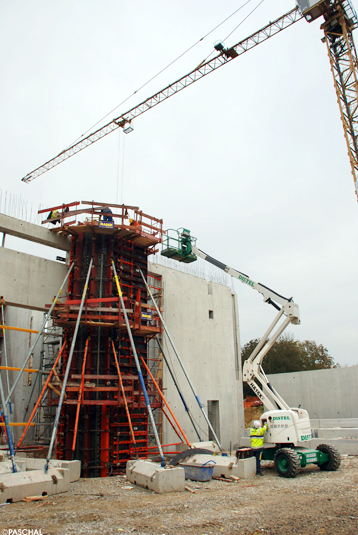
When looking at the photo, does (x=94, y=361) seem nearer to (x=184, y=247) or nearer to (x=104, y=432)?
(x=104, y=432)

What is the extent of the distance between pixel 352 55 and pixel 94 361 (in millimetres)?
24723

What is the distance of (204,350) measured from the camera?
2489cm

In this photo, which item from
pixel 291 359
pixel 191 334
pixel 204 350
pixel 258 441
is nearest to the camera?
pixel 258 441

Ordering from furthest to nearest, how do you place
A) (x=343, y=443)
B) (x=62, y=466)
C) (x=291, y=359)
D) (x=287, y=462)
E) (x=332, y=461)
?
(x=291, y=359)
(x=343, y=443)
(x=332, y=461)
(x=287, y=462)
(x=62, y=466)

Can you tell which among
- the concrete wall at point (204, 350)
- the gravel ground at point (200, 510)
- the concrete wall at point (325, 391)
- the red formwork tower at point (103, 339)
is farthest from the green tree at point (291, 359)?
the gravel ground at point (200, 510)

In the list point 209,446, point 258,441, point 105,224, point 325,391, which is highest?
point 105,224

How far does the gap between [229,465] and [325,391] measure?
21.0 metres

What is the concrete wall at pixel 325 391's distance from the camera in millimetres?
31047

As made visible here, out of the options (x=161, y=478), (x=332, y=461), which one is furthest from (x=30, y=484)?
(x=332, y=461)

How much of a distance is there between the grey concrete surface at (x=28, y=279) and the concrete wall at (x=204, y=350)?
5.71m

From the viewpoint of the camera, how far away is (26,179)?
43.3m

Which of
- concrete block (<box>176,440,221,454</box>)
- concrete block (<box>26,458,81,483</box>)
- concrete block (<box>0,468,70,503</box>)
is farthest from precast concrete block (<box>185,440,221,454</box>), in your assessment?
concrete block (<box>0,468,70,503</box>)

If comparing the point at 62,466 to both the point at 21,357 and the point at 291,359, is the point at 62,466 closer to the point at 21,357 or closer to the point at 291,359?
the point at 21,357

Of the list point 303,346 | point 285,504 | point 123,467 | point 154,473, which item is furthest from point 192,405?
point 303,346
